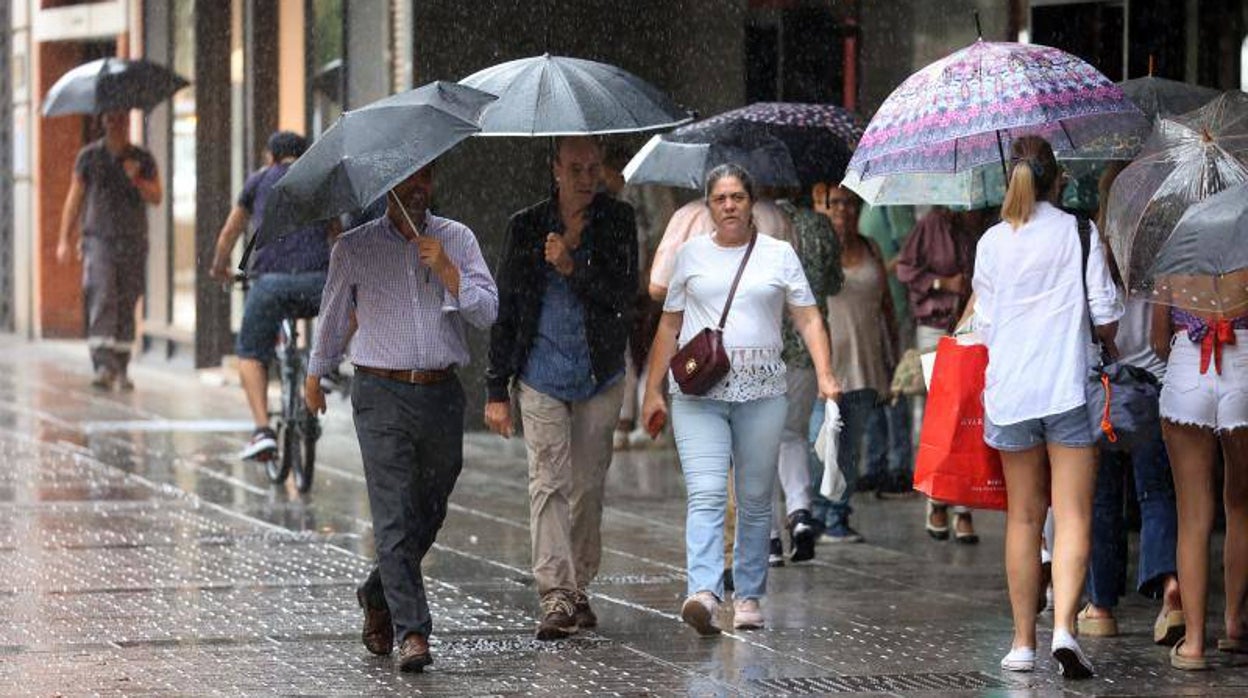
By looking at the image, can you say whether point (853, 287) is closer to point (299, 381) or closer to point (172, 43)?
point (299, 381)

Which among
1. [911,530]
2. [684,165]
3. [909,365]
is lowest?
[911,530]

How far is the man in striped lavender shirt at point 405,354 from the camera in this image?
28.6 ft

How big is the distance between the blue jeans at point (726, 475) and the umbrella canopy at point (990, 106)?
104 cm

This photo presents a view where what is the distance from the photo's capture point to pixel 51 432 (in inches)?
685

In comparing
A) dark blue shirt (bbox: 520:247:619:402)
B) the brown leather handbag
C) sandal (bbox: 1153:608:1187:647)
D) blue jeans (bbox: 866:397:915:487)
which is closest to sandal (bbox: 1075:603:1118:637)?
sandal (bbox: 1153:608:1187:647)

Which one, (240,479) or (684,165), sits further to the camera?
(240,479)

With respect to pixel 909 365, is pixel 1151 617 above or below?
below

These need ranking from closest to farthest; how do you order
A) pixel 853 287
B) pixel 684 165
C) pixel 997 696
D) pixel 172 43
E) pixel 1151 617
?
pixel 997 696 → pixel 1151 617 → pixel 684 165 → pixel 853 287 → pixel 172 43

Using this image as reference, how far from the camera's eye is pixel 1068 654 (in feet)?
28.1

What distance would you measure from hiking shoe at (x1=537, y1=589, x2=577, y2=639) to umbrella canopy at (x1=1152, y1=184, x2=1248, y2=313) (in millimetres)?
2454

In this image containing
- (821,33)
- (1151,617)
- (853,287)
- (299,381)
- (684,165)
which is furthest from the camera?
(821,33)

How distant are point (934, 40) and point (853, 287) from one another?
286 centimetres

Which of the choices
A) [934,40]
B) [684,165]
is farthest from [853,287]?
[934,40]

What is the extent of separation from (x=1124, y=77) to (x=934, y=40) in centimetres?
215
